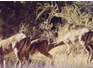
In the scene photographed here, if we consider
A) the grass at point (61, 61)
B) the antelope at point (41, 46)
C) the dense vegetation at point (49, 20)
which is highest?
the dense vegetation at point (49, 20)

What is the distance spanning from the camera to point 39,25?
331cm

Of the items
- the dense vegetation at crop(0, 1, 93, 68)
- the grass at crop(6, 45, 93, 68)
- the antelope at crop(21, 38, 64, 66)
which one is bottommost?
the grass at crop(6, 45, 93, 68)

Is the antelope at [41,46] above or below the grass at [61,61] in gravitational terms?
above

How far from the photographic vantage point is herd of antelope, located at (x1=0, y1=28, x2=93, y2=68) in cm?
326

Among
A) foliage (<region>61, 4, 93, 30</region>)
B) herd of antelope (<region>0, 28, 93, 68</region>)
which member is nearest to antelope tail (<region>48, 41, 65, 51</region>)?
herd of antelope (<region>0, 28, 93, 68</region>)

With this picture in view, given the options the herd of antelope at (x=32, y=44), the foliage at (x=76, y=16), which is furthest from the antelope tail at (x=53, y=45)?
the foliage at (x=76, y=16)

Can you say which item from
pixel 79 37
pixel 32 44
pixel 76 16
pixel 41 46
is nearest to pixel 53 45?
pixel 41 46

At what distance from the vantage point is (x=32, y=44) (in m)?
3.29

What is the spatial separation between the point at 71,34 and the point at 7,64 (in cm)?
116

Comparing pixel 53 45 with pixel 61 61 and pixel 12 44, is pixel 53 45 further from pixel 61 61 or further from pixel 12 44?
→ pixel 12 44

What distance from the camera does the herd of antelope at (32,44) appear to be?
326cm

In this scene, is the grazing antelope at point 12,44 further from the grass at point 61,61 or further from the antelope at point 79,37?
the antelope at point 79,37

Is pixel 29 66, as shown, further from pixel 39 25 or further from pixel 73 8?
pixel 73 8

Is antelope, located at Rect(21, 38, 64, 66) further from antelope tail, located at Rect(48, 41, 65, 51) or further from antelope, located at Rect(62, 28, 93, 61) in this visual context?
antelope, located at Rect(62, 28, 93, 61)
